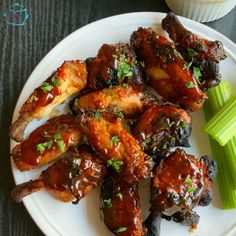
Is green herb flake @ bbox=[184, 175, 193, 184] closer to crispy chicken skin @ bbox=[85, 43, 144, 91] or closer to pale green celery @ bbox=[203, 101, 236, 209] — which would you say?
pale green celery @ bbox=[203, 101, 236, 209]

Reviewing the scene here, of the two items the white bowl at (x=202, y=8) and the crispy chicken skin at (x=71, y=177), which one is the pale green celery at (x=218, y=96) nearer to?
the white bowl at (x=202, y=8)

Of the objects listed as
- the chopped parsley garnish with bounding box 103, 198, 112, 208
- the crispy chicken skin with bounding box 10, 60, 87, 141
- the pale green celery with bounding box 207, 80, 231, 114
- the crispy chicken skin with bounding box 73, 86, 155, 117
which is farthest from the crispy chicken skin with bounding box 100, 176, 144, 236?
the pale green celery with bounding box 207, 80, 231, 114

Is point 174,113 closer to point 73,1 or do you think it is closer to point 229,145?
point 229,145

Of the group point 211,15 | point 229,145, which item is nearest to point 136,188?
point 229,145

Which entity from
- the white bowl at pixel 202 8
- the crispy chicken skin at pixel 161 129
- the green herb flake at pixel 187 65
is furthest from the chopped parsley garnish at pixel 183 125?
the white bowl at pixel 202 8

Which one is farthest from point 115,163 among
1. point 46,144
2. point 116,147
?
point 46,144

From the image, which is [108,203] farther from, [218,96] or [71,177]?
[218,96]
